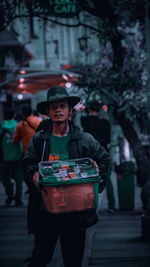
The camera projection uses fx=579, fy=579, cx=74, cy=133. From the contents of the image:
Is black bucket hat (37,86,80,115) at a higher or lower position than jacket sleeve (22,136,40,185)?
higher

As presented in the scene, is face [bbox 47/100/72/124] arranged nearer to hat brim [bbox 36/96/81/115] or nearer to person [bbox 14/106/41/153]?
hat brim [bbox 36/96/81/115]

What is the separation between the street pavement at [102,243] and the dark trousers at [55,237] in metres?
1.91

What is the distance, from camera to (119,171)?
1138 cm

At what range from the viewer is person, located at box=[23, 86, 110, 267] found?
15.2 feet

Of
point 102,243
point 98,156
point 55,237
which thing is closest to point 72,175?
point 98,156

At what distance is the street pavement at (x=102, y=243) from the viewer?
675 centimetres

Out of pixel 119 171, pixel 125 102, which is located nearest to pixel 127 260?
→ pixel 125 102

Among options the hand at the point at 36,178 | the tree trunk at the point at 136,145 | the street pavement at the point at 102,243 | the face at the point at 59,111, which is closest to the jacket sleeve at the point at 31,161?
the hand at the point at 36,178

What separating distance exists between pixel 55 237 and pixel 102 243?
3.19 metres

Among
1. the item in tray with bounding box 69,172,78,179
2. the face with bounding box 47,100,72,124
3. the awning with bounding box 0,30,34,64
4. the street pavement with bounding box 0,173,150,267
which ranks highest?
the awning with bounding box 0,30,34,64

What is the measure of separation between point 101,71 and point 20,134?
102 inches

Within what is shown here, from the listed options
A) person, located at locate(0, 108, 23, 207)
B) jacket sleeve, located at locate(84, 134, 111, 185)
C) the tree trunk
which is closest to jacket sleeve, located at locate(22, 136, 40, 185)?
jacket sleeve, located at locate(84, 134, 111, 185)

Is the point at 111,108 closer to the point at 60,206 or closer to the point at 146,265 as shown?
the point at 146,265

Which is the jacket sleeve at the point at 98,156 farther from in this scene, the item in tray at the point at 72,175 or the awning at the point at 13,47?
the awning at the point at 13,47
